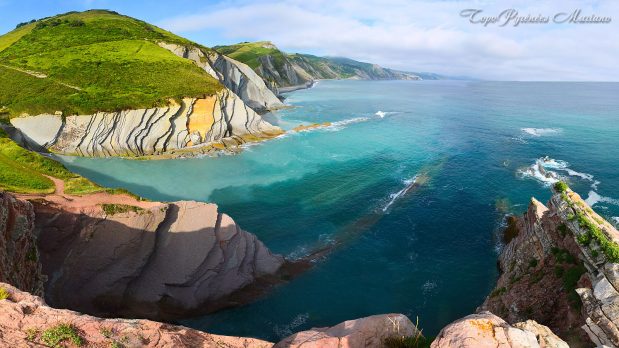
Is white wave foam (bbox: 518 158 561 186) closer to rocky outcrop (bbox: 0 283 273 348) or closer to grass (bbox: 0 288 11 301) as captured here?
rocky outcrop (bbox: 0 283 273 348)

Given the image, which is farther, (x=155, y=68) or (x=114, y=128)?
(x=155, y=68)

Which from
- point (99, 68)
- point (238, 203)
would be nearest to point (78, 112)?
point (99, 68)

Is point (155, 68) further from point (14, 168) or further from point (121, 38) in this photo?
point (14, 168)

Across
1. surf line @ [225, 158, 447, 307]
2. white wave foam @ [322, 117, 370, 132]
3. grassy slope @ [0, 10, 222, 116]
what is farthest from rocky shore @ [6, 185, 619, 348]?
white wave foam @ [322, 117, 370, 132]

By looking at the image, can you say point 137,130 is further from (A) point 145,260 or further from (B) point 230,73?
(B) point 230,73

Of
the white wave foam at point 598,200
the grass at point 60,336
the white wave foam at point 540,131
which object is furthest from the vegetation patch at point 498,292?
Result: the white wave foam at point 540,131

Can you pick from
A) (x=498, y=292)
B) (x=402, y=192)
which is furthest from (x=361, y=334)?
(x=402, y=192)
